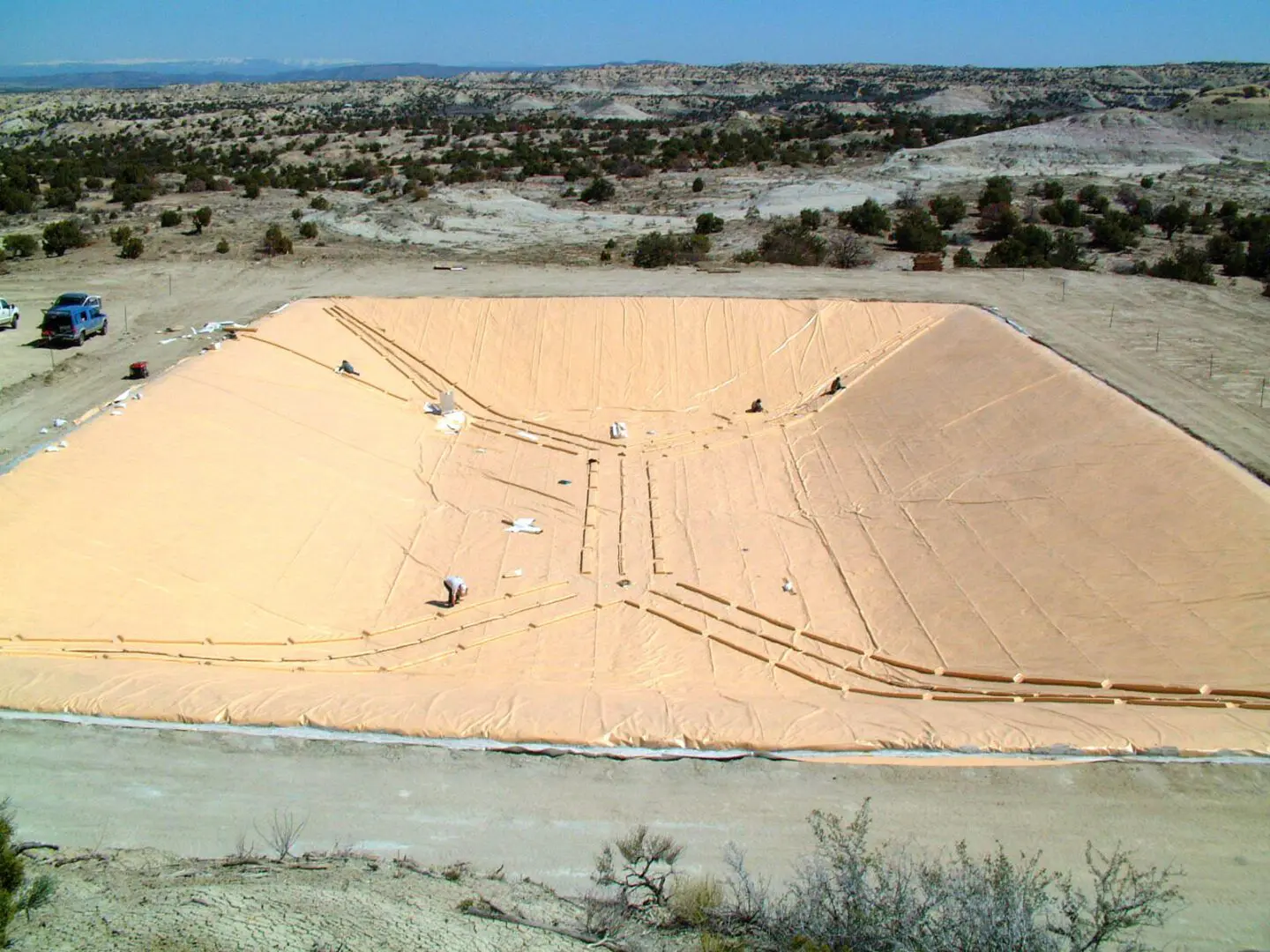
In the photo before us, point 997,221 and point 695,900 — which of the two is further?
point 997,221

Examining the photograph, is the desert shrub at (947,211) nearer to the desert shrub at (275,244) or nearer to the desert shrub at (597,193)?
the desert shrub at (597,193)

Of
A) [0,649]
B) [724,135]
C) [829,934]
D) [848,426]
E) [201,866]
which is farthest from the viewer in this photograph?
[724,135]

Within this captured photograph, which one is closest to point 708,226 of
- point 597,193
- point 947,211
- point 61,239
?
point 947,211

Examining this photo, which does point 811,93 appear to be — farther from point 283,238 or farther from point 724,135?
point 283,238

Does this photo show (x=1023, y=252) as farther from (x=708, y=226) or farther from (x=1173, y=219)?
(x=708, y=226)

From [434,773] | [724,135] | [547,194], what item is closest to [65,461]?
[434,773]
